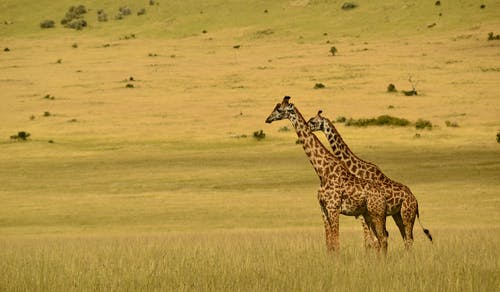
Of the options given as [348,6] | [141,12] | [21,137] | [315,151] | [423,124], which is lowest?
[423,124]

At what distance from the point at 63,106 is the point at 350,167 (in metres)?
42.4

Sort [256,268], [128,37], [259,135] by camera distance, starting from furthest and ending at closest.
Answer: [128,37], [259,135], [256,268]

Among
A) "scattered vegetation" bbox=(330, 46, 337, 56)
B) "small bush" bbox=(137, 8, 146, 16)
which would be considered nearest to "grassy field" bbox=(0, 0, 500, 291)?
"scattered vegetation" bbox=(330, 46, 337, 56)

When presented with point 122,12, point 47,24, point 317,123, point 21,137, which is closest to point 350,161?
point 317,123

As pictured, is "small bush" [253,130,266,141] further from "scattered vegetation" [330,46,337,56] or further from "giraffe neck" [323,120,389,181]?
"scattered vegetation" [330,46,337,56]

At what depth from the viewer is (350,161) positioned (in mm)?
16703

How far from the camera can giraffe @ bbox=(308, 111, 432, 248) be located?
15.8 metres

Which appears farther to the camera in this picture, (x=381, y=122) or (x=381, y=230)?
(x=381, y=122)

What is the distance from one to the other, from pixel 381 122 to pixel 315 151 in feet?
101

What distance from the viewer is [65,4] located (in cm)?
11438

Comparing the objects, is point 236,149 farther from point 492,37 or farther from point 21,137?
point 492,37

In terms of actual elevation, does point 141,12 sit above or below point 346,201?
above

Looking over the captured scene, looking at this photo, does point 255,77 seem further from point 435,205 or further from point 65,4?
point 65,4

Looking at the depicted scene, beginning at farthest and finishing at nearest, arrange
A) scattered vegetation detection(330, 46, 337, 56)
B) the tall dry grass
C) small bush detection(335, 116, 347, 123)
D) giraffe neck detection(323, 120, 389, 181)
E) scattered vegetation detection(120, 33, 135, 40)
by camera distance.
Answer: scattered vegetation detection(120, 33, 135, 40), scattered vegetation detection(330, 46, 337, 56), small bush detection(335, 116, 347, 123), giraffe neck detection(323, 120, 389, 181), the tall dry grass
